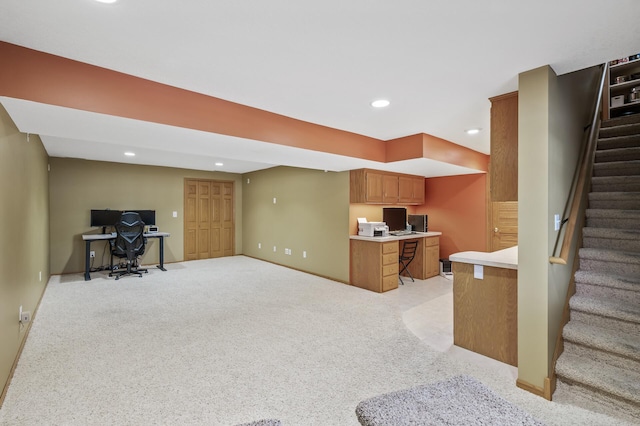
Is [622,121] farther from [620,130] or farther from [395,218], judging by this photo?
[395,218]

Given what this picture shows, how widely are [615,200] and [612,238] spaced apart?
0.59 metres

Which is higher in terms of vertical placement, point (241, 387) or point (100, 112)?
point (100, 112)

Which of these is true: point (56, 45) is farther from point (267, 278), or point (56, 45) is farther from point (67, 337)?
point (267, 278)

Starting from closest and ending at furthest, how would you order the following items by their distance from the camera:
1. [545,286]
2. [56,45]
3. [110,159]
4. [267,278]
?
A: [56,45]
[545,286]
[267,278]
[110,159]

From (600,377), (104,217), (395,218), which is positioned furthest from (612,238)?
(104,217)

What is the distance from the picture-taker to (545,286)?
2.17m

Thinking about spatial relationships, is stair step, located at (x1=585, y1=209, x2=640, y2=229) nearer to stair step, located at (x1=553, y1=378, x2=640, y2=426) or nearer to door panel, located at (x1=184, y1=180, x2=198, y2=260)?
stair step, located at (x1=553, y1=378, x2=640, y2=426)

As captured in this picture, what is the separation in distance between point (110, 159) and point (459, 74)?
6386mm

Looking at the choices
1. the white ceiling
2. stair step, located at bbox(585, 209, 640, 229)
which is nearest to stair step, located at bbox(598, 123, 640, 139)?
stair step, located at bbox(585, 209, 640, 229)

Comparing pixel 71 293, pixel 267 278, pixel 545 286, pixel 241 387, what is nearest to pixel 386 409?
pixel 241 387

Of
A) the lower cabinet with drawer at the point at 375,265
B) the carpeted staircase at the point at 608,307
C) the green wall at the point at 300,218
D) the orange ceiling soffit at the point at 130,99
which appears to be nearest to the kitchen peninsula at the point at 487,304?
the carpeted staircase at the point at 608,307

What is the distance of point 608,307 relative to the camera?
7.71ft

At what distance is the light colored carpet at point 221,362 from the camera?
202cm

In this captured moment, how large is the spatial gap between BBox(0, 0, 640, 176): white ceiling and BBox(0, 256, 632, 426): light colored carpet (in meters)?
2.00
